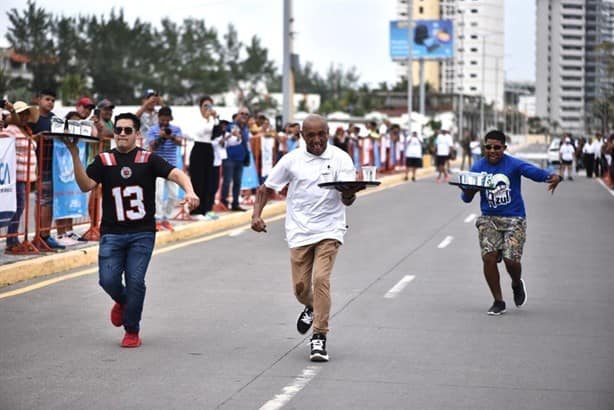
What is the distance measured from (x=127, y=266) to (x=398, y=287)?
4277 mm

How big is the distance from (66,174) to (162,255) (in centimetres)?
167

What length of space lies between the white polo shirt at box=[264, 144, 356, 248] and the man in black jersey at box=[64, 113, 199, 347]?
A: 2.81ft

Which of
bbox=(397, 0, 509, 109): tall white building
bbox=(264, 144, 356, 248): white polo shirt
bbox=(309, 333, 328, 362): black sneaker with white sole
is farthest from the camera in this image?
bbox=(397, 0, 509, 109): tall white building

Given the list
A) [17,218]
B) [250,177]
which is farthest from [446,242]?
[250,177]

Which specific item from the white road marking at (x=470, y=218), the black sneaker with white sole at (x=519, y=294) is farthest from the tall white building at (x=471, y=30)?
the black sneaker with white sole at (x=519, y=294)

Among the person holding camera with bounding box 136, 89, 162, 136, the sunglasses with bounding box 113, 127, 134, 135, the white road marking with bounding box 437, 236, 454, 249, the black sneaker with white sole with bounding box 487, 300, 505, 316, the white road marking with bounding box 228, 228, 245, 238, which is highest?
the person holding camera with bounding box 136, 89, 162, 136

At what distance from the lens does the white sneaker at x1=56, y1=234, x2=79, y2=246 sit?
48.1ft

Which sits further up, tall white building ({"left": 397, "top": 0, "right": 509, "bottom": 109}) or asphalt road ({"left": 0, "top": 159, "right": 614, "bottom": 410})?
tall white building ({"left": 397, "top": 0, "right": 509, "bottom": 109})

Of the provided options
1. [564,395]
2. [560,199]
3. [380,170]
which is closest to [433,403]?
[564,395]

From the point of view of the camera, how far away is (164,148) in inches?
709

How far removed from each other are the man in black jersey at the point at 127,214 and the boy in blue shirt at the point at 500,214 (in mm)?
3119

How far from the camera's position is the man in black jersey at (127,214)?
28.6 feet

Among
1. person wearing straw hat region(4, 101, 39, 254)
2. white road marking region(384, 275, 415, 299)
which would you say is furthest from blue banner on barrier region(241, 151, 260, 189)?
white road marking region(384, 275, 415, 299)

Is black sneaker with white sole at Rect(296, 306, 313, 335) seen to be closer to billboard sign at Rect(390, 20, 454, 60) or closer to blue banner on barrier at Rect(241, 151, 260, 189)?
blue banner on barrier at Rect(241, 151, 260, 189)
